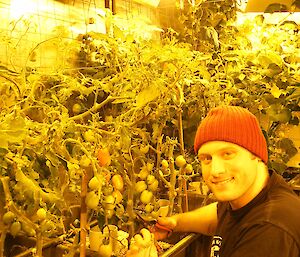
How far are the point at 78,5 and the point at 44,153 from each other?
126 cm

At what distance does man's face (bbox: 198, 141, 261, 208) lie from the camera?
3.94 ft

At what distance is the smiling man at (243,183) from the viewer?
111 centimetres

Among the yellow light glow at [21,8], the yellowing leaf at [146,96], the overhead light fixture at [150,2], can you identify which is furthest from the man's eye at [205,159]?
the overhead light fixture at [150,2]

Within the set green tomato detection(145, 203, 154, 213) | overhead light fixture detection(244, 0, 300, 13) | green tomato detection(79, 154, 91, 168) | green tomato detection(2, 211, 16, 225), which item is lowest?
green tomato detection(145, 203, 154, 213)

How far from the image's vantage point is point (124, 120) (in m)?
1.39

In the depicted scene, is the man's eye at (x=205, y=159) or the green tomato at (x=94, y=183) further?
the man's eye at (x=205, y=159)

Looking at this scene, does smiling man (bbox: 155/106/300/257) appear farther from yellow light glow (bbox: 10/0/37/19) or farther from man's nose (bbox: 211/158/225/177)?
yellow light glow (bbox: 10/0/37/19)

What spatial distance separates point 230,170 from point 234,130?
0.36ft

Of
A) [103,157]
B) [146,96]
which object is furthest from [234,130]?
[103,157]

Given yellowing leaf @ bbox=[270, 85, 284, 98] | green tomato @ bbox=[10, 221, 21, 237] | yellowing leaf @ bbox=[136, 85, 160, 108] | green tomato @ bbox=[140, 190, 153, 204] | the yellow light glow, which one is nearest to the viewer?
green tomato @ bbox=[10, 221, 21, 237]

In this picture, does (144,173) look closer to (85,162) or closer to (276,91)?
(85,162)

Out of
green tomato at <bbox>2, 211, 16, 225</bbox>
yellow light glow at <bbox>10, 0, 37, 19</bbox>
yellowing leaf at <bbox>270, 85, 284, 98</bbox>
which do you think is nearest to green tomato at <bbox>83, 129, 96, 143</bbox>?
green tomato at <bbox>2, 211, 16, 225</bbox>

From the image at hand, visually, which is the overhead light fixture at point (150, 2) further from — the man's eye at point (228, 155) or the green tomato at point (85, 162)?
the green tomato at point (85, 162)

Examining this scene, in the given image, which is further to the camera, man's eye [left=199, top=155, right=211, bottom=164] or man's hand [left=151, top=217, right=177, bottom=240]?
man's hand [left=151, top=217, right=177, bottom=240]
